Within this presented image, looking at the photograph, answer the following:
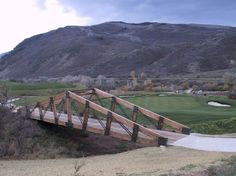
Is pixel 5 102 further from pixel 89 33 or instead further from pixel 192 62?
pixel 89 33

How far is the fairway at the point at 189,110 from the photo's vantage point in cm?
3009

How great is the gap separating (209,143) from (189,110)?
59.9 feet

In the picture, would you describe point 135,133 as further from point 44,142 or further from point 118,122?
point 44,142

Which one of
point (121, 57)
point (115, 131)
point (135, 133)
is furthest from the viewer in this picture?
point (121, 57)

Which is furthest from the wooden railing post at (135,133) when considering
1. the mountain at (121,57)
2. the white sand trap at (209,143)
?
the mountain at (121,57)

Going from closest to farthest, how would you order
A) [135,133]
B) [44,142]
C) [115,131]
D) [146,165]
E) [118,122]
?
[146,165]
[135,133]
[118,122]
[115,131]
[44,142]

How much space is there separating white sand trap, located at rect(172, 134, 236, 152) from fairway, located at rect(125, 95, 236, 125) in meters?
9.51

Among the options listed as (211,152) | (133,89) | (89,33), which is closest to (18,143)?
(211,152)

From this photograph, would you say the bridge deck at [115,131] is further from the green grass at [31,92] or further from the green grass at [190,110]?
the green grass at [31,92]

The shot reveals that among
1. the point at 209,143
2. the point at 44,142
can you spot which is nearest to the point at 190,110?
the point at 44,142

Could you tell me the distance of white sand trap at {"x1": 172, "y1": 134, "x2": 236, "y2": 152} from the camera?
16828 mm

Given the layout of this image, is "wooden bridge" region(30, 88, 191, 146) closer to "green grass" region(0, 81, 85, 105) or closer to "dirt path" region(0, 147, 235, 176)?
"dirt path" region(0, 147, 235, 176)

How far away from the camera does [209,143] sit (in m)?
17.8

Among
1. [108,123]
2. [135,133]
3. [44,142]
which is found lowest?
[44,142]
